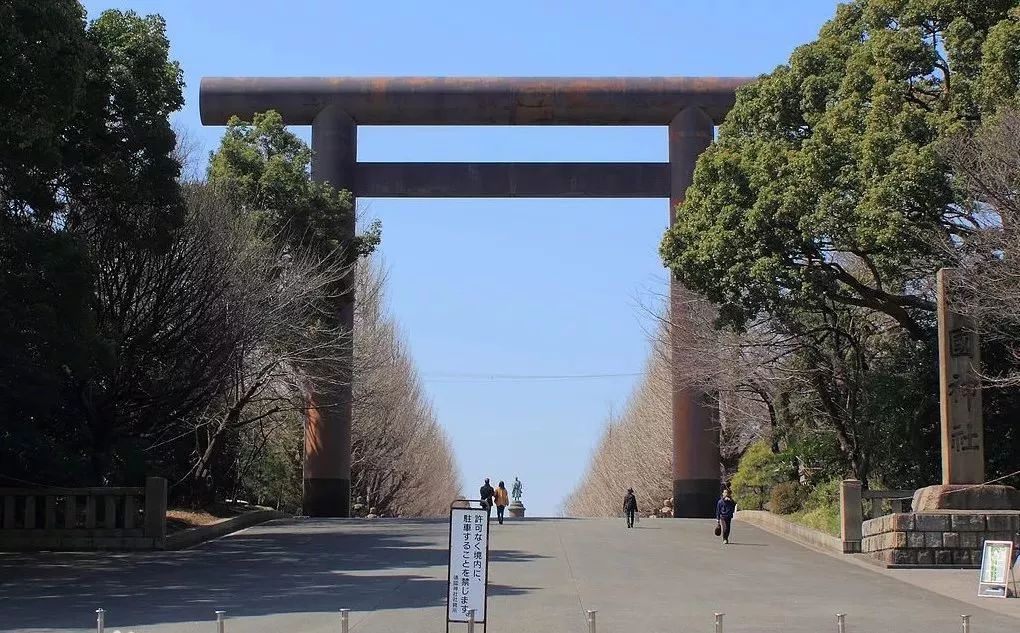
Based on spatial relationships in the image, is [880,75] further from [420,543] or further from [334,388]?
[334,388]

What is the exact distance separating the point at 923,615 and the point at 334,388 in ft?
79.9

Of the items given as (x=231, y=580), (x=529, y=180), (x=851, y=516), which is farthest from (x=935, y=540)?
(x=529, y=180)

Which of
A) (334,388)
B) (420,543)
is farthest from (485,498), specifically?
(420,543)

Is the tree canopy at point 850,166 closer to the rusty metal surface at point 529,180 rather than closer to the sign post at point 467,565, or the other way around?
the rusty metal surface at point 529,180

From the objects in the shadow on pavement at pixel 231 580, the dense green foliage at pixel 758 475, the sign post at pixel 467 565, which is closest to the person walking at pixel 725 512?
the shadow on pavement at pixel 231 580

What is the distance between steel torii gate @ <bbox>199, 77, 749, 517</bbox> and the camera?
39.7 metres

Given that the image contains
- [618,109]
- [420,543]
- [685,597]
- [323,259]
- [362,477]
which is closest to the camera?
[685,597]

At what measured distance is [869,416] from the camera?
2833cm

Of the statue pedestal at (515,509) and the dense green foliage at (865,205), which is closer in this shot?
the dense green foliage at (865,205)

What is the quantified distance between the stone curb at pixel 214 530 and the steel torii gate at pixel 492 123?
5.20m

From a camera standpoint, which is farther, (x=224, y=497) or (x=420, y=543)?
(x=224, y=497)

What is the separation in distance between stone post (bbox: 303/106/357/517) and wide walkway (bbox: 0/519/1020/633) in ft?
33.7

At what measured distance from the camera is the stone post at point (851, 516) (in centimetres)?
2541

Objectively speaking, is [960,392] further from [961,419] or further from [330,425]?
[330,425]
